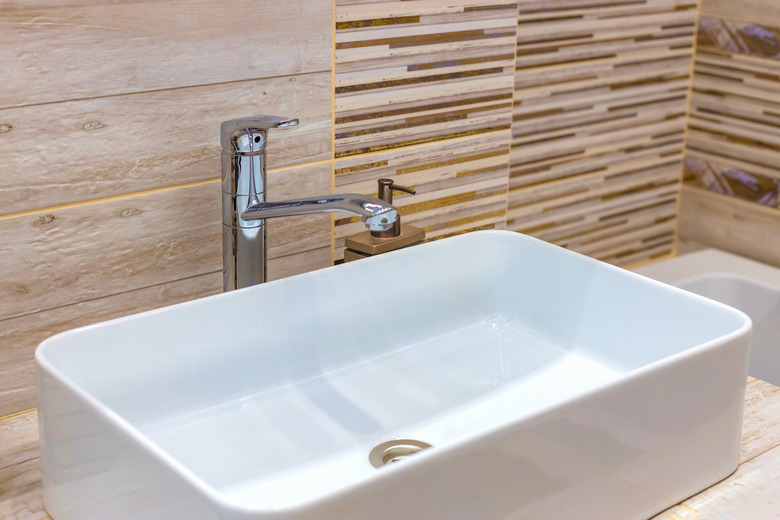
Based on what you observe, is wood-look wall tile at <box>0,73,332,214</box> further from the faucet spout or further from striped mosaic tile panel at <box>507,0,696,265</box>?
striped mosaic tile panel at <box>507,0,696,265</box>

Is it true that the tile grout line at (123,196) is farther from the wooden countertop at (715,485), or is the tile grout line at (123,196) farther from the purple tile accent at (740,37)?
the purple tile accent at (740,37)

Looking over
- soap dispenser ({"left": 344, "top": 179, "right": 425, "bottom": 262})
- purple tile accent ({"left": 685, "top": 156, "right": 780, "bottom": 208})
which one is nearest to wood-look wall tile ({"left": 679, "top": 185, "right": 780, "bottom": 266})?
purple tile accent ({"left": 685, "top": 156, "right": 780, "bottom": 208})

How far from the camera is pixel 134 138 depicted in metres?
1.06

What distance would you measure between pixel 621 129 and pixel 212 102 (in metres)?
0.86

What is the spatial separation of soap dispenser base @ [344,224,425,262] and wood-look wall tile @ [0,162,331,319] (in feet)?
0.32

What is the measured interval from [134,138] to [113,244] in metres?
0.13

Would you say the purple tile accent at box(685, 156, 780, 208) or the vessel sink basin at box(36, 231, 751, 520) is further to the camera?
the purple tile accent at box(685, 156, 780, 208)

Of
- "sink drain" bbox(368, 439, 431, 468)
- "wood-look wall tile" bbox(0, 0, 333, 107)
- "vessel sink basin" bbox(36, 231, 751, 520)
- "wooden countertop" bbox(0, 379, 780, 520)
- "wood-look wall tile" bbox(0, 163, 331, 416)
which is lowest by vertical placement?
"wooden countertop" bbox(0, 379, 780, 520)

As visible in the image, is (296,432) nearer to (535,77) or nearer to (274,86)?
(274,86)

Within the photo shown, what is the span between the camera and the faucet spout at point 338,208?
38.0 inches

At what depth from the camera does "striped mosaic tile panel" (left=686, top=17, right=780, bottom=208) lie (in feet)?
5.47

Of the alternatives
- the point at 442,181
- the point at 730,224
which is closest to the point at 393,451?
the point at 442,181

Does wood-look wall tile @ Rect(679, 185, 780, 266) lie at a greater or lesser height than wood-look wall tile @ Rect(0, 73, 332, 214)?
lesser

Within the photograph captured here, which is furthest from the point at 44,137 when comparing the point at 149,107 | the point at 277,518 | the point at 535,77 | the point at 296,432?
the point at 535,77
